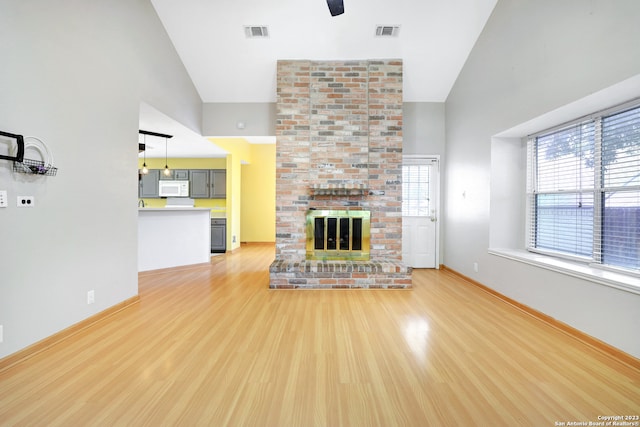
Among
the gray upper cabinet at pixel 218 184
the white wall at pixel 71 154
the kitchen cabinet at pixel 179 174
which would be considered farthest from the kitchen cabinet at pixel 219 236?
the white wall at pixel 71 154

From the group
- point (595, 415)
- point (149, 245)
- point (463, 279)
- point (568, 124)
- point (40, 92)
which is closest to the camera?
point (595, 415)

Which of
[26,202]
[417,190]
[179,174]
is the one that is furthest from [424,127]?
[179,174]

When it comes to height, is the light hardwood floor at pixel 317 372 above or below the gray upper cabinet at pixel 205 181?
below

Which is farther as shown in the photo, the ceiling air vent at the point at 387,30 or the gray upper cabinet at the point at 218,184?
the gray upper cabinet at the point at 218,184

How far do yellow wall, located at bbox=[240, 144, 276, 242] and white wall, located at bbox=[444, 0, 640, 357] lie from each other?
485cm

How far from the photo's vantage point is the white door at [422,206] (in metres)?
4.96

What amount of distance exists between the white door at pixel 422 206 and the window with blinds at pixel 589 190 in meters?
1.66

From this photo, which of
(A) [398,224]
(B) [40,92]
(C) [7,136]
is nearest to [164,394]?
(C) [7,136]

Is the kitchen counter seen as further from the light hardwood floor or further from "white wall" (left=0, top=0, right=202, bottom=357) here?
the light hardwood floor

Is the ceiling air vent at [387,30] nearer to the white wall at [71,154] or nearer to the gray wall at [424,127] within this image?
the gray wall at [424,127]

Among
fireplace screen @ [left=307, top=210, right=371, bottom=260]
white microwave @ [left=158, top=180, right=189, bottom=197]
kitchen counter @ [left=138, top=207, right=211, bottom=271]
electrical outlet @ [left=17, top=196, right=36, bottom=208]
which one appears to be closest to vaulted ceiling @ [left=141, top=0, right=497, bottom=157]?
kitchen counter @ [left=138, top=207, right=211, bottom=271]

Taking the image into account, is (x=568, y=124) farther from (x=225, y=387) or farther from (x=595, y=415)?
(x=225, y=387)

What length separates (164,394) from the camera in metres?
1.60

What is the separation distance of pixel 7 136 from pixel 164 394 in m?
1.95
